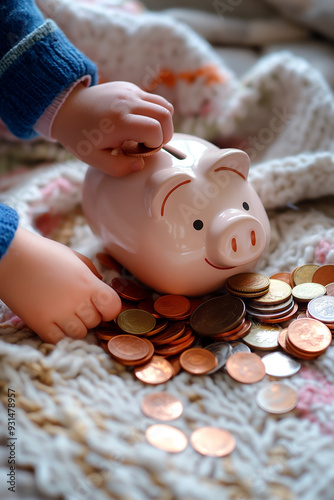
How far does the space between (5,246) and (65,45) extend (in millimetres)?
348

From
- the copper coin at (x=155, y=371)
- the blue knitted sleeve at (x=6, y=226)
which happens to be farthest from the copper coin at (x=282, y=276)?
the blue knitted sleeve at (x=6, y=226)

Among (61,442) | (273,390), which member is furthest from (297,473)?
(61,442)

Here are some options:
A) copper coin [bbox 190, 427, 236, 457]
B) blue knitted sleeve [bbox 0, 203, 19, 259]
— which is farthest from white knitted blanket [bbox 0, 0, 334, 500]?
blue knitted sleeve [bbox 0, 203, 19, 259]

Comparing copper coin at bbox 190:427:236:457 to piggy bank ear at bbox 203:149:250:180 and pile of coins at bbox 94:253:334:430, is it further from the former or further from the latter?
piggy bank ear at bbox 203:149:250:180

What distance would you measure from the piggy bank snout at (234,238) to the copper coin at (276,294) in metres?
0.05

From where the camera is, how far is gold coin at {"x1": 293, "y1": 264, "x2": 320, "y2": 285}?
713 millimetres

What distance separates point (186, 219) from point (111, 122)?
0.56ft

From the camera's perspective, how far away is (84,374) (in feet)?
1.90

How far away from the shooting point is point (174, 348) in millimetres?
614

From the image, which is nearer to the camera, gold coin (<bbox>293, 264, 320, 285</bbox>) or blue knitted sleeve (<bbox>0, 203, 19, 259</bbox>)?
blue knitted sleeve (<bbox>0, 203, 19, 259</bbox>)

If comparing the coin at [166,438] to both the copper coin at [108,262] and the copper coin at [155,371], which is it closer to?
the copper coin at [155,371]

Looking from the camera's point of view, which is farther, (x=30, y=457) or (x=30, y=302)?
(x=30, y=302)

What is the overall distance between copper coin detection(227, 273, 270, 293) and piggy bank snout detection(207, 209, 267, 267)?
3 centimetres

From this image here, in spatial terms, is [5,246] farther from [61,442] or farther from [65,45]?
[65,45]
